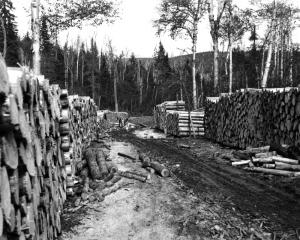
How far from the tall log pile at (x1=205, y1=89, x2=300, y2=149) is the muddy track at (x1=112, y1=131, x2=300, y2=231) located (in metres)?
2.08

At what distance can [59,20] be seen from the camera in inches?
583

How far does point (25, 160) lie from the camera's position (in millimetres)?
3363

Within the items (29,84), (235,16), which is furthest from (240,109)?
(235,16)

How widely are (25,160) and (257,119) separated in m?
10.1

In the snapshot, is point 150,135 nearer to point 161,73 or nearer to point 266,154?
point 266,154

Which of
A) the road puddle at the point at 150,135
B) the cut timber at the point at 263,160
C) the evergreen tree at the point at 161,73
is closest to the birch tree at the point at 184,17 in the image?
the road puddle at the point at 150,135

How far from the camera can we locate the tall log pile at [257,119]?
10053 mm

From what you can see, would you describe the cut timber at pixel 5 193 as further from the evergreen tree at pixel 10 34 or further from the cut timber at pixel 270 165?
the evergreen tree at pixel 10 34

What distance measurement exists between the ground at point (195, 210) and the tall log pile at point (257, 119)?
8.03 feet

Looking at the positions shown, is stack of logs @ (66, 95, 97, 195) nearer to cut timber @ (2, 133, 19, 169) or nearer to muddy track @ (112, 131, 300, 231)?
muddy track @ (112, 131, 300, 231)

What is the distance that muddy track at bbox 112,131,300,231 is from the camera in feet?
19.0

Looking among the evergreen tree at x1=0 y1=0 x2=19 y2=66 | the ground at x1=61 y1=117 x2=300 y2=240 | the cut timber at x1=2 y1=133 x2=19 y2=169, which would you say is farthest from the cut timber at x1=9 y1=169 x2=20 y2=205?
the evergreen tree at x1=0 y1=0 x2=19 y2=66

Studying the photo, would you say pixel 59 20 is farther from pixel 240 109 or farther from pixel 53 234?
pixel 53 234

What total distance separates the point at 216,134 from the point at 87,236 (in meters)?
11.5
